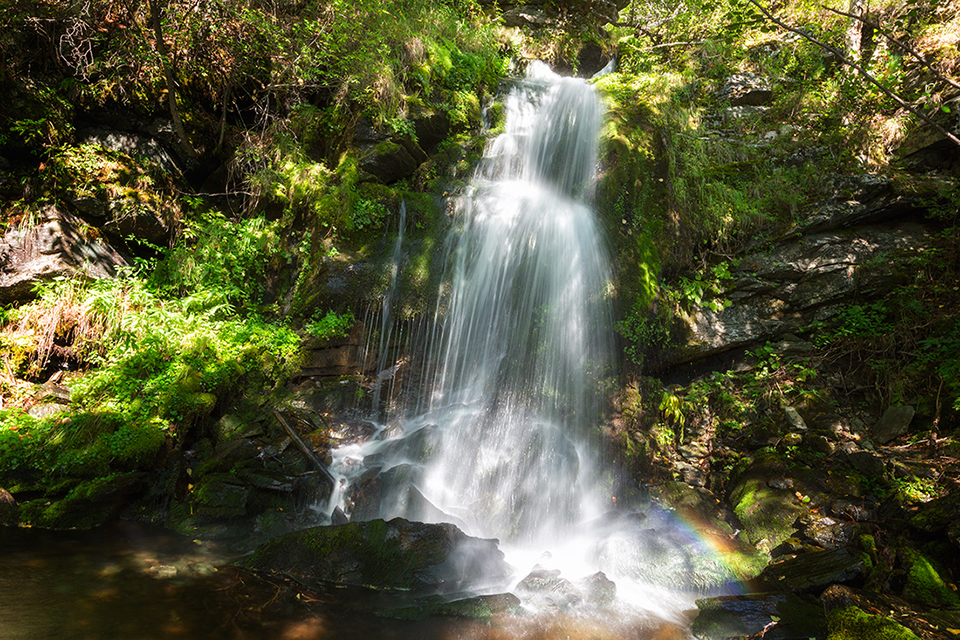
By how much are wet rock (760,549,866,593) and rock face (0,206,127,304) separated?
8.78 meters

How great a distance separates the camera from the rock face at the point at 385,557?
380cm

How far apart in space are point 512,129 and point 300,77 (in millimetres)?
4102

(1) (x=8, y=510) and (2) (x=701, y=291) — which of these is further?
(2) (x=701, y=291)

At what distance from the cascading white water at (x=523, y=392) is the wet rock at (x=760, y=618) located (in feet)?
1.17

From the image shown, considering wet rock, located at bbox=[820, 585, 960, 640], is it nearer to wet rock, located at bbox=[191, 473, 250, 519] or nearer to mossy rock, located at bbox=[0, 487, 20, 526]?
wet rock, located at bbox=[191, 473, 250, 519]

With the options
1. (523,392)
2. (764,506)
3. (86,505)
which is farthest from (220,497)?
(764,506)

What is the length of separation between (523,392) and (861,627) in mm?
3952

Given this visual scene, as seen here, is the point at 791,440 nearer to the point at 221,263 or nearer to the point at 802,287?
the point at 802,287

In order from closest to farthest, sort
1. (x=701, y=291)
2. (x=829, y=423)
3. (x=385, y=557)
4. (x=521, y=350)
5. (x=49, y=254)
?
1. (x=385, y=557)
2. (x=49, y=254)
3. (x=829, y=423)
4. (x=521, y=350)
5. (x=701, y=291)

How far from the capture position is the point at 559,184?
26.6 ft

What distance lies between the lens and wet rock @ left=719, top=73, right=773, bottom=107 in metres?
9.00

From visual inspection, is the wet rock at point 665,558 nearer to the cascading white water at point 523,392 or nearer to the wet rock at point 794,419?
the cascading white water at point 523,392

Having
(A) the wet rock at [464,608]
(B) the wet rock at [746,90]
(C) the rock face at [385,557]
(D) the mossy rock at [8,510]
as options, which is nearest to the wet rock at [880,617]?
(A) the wet rock at [464,608]

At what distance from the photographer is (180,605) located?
3078 mm
